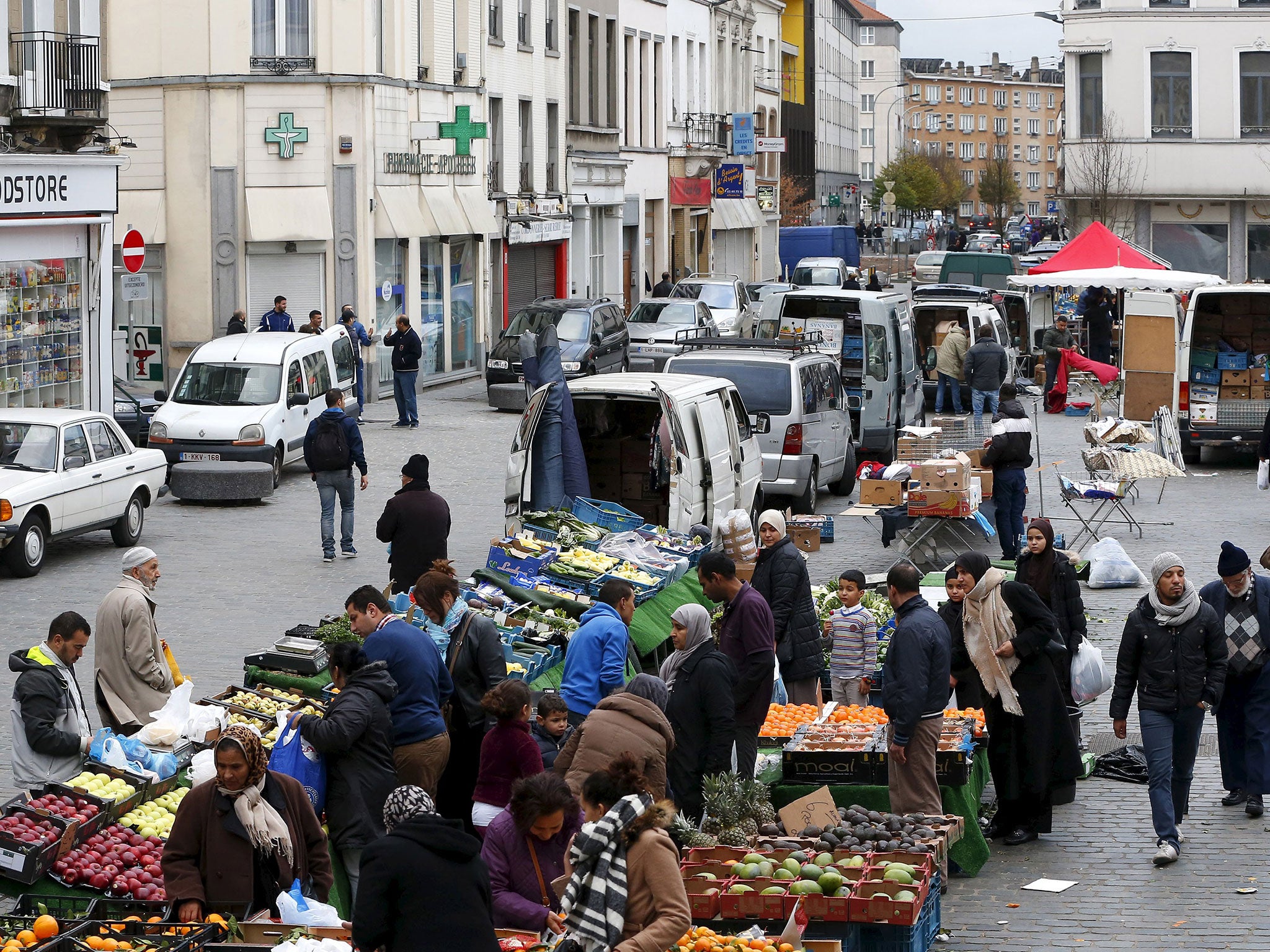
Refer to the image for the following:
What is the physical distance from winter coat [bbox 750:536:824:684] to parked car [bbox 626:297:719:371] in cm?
2305

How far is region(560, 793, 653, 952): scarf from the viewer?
20.9 ft

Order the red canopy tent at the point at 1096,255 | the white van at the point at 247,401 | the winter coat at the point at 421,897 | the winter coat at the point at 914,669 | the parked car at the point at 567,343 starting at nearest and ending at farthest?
the winter coat at the point at 421,897 → the winter coat at the point at 914,669 → the white van at the point at 247,401 → the red canopy tent at the point at 1096,255 → the parked car at the point at 567,343

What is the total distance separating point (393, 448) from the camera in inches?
1075

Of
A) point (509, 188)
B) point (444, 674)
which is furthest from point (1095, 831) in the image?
point (509, 188)

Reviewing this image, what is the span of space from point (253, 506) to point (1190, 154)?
34.0 m

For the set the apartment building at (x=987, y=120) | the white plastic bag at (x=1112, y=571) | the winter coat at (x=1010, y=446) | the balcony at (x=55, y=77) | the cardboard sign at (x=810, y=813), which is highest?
the apartment building at (x=987, y=120)

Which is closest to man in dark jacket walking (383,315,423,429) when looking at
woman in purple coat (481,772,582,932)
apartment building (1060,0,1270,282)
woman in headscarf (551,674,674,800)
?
woman in headscarf (551,674,674,800)

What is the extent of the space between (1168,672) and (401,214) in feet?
89.5

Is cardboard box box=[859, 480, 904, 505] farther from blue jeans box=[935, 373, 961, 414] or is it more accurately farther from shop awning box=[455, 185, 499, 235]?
shop awning box=[455, 185, 499, 235]

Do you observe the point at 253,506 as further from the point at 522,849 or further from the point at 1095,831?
the point at 522,849

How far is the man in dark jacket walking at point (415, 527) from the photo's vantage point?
47.1 feet

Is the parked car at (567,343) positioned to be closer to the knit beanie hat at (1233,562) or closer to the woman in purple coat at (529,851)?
the knit beanie hat at (1233,562)

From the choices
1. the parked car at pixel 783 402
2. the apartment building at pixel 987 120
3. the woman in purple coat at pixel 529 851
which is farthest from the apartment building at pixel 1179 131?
the apartment building at pixel 987 120

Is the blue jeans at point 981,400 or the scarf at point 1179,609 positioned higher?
the blue jeans at point 981,400
